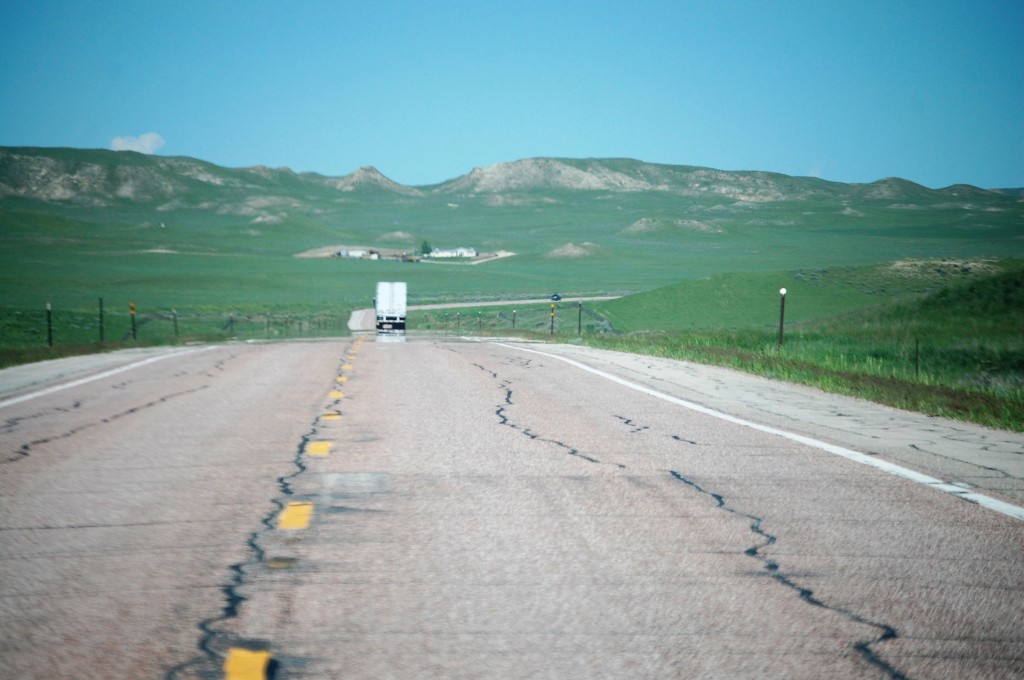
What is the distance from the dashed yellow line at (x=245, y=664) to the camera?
3852 mm

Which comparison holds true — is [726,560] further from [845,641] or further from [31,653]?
[31,653]

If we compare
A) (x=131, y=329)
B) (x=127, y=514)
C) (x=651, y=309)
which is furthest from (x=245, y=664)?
(x=651, y=309)

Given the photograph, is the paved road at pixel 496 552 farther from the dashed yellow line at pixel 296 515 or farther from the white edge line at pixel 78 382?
the white edge line at pixel 78 382

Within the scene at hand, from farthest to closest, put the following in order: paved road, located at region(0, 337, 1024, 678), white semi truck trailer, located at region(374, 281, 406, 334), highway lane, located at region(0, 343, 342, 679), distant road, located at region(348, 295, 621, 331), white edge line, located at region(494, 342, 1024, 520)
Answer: distant road, located at region(348, 295, 621, 331), white semi truck trailer, located at region(374, 281, 406, 334), white edge line, located at region(494, 342, 1024, 520), highway lane, located at region(0, 343, 342, 679), paved road, located at region(0, 337, 1024, 678)

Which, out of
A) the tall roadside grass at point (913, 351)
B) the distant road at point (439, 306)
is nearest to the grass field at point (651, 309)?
the tall roadside grass at point (913, 351)

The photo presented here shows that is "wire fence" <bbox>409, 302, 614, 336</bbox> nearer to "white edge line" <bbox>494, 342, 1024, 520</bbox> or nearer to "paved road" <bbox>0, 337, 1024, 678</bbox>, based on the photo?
"white edge line" <bbox>494, 342, 1024, 520</bbox>

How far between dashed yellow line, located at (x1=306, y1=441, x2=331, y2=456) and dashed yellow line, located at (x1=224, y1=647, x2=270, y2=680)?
473 cm

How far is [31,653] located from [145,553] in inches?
58.9

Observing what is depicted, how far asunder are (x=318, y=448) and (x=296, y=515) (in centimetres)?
269

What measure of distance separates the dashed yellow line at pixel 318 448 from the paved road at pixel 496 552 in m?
0.04

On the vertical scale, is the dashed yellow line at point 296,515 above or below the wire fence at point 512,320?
above

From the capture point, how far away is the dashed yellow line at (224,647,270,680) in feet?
12.6

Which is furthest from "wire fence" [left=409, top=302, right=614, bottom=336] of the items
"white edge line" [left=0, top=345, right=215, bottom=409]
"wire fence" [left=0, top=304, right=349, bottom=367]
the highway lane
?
the highway lane

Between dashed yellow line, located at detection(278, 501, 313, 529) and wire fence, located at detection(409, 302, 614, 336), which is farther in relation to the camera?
wire fence, located at detection(409, 302, 614, 336)
